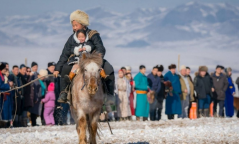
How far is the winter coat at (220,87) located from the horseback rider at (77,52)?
14458 mm

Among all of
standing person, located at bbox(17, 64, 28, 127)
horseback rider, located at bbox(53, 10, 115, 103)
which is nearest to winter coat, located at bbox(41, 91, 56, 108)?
standing person, located at bbox(17, 64, 28, 127)

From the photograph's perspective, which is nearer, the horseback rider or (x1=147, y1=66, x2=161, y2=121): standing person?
the horseback rider

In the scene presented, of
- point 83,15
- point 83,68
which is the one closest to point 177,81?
point 83,15

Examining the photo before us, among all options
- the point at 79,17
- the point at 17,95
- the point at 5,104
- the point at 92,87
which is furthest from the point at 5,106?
the point at 92,87

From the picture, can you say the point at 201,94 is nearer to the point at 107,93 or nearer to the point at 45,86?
the point at 45,86

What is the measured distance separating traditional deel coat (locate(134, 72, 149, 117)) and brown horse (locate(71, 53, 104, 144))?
1122 cm

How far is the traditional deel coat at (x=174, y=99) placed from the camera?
896 inches

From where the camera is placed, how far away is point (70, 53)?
463 inches

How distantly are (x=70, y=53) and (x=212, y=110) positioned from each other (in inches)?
646

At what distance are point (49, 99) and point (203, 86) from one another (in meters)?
7.77

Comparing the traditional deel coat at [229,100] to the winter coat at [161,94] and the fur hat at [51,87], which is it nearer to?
the winter coat at [161,94]

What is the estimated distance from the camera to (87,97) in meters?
10.2

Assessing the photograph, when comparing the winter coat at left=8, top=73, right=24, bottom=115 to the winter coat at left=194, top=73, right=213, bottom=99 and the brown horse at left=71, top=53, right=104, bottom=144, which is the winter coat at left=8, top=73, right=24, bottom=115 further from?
the brown horse at left=71, top=53, right=104, bottom=144

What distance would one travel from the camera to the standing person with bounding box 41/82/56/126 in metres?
20.1
